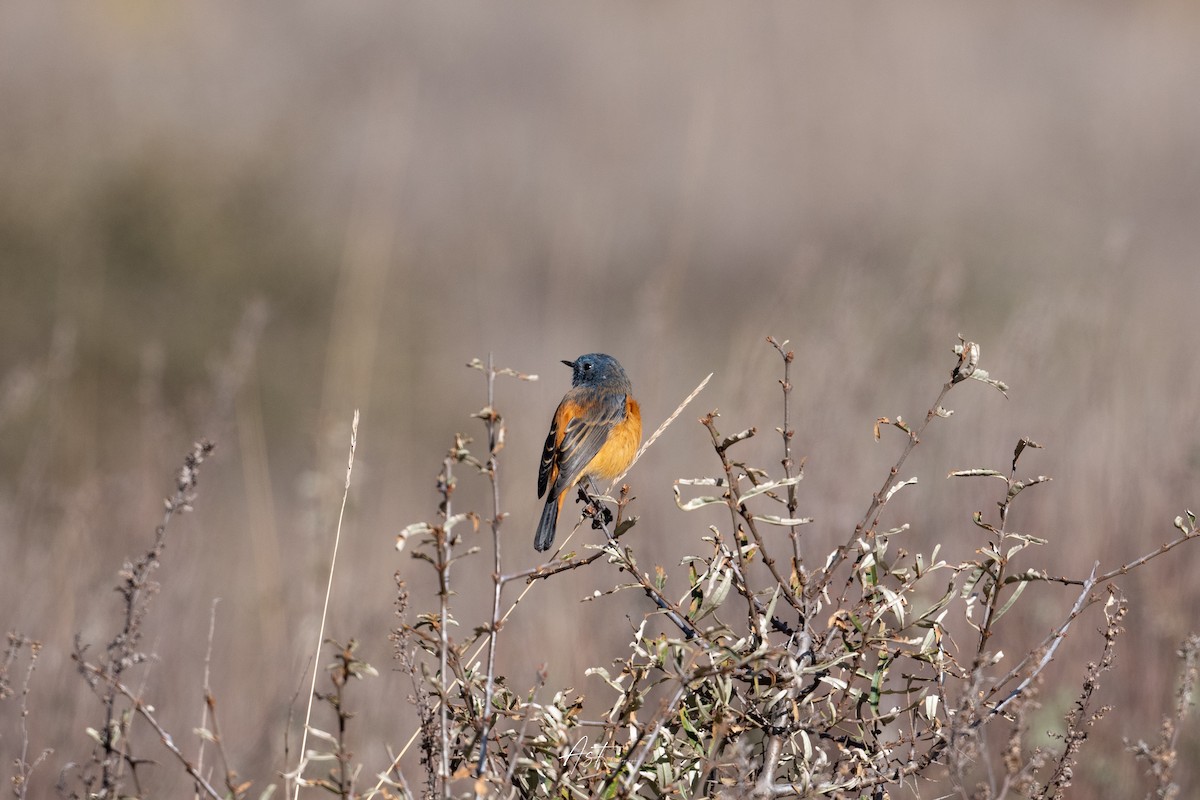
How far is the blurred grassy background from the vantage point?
4727 mm

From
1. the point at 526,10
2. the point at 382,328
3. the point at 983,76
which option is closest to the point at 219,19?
the point at 526,10

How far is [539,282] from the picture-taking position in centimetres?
1401

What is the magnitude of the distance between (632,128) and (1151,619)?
13416 mm

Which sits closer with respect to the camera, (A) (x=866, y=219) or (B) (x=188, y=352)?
(B) (x=188, y=352)

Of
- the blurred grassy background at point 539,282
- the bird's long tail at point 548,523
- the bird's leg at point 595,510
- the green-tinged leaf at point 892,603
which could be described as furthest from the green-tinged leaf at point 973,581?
the blurred grassy background at point 539,282

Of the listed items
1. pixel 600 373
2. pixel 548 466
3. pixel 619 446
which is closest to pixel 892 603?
pixel 548 466

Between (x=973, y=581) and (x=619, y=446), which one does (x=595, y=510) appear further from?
(x=619, y=446)

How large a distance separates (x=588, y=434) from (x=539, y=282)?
32.6ft

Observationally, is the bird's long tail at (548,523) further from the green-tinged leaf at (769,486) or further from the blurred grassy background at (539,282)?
the green-tinged leaf at (769,486)

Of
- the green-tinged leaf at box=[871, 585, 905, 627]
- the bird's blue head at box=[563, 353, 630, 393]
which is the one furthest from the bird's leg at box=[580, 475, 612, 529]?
the green-tinged leaf at box=[871, 585, 905, 627]

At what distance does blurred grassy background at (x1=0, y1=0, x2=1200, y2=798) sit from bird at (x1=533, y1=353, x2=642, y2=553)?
559 mm

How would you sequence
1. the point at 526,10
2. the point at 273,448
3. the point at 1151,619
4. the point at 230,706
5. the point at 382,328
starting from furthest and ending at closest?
the point at 526,10 < the point at 382,328 < the point at 273,448 < the point at 230,706 < the point at 1151,619

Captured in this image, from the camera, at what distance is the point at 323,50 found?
16953 millimetres

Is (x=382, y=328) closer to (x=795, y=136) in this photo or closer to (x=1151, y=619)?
(x=795, y=136)
